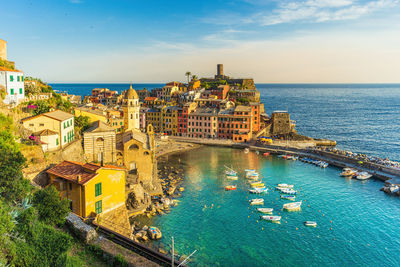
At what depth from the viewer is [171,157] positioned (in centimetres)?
6100

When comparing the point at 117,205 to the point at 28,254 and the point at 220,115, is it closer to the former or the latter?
the point at 28,254

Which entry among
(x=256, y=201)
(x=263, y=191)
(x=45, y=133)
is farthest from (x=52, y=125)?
(x=263, y=191)

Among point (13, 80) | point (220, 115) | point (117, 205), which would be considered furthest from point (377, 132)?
point (13, 80)

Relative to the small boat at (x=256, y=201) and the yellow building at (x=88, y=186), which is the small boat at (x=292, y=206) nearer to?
the small boat at (x=256, y=201)

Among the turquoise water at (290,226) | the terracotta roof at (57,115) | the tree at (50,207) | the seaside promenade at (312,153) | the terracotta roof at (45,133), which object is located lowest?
the turquoise water at (290,226)

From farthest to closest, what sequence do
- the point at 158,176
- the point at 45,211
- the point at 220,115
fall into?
the point at 220,115 → the point at 158,176 → the point at 45,211

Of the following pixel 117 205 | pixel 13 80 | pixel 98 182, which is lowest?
pixel 117 205

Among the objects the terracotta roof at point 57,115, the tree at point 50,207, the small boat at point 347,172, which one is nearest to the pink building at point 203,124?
the small boat at point 347,172

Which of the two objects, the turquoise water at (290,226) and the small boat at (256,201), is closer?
the turquoise water at (290,226)

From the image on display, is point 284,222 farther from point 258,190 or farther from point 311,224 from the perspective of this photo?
point 258,190

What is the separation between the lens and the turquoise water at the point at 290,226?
26953 millimetres

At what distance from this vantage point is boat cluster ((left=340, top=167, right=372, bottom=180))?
48.4 meters

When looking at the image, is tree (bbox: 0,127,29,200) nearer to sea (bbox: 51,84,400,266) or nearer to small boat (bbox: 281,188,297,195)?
sea (bbox: 51,84,400,266)

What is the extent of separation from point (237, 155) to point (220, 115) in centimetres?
1552
